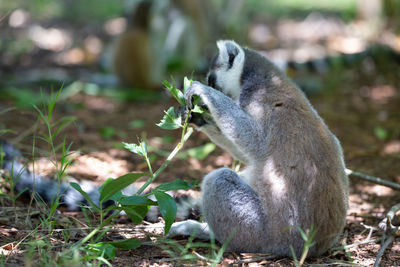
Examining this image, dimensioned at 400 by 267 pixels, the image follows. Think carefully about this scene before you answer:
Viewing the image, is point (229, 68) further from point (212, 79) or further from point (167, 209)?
point (167, 209)

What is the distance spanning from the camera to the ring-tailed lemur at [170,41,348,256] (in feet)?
9.05

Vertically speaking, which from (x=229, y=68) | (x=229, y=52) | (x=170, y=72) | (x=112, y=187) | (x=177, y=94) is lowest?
(x=170, y=72)

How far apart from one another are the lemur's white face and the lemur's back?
30 cm

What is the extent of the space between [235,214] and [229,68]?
119cm

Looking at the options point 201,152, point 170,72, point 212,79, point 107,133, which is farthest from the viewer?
point 170,72

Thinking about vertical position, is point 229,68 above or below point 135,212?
above

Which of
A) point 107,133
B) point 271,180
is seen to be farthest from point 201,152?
point 271,180

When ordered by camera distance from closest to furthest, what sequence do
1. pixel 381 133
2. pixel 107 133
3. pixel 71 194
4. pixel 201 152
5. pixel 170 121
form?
pixel 170 121 < pixel 71 194 < pixel 201 152 < pixel 107 133 < pixel 381 133

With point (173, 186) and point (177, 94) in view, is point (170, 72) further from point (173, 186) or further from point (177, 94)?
point (173, 186)

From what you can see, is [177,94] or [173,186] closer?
[173,186]

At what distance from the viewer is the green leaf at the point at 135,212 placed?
8.89ft

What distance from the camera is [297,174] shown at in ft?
9.20

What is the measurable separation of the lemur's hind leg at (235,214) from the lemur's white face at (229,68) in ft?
2.66

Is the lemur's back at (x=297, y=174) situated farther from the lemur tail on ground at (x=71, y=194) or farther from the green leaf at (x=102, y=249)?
the green leaf at (x=102, y=249)
